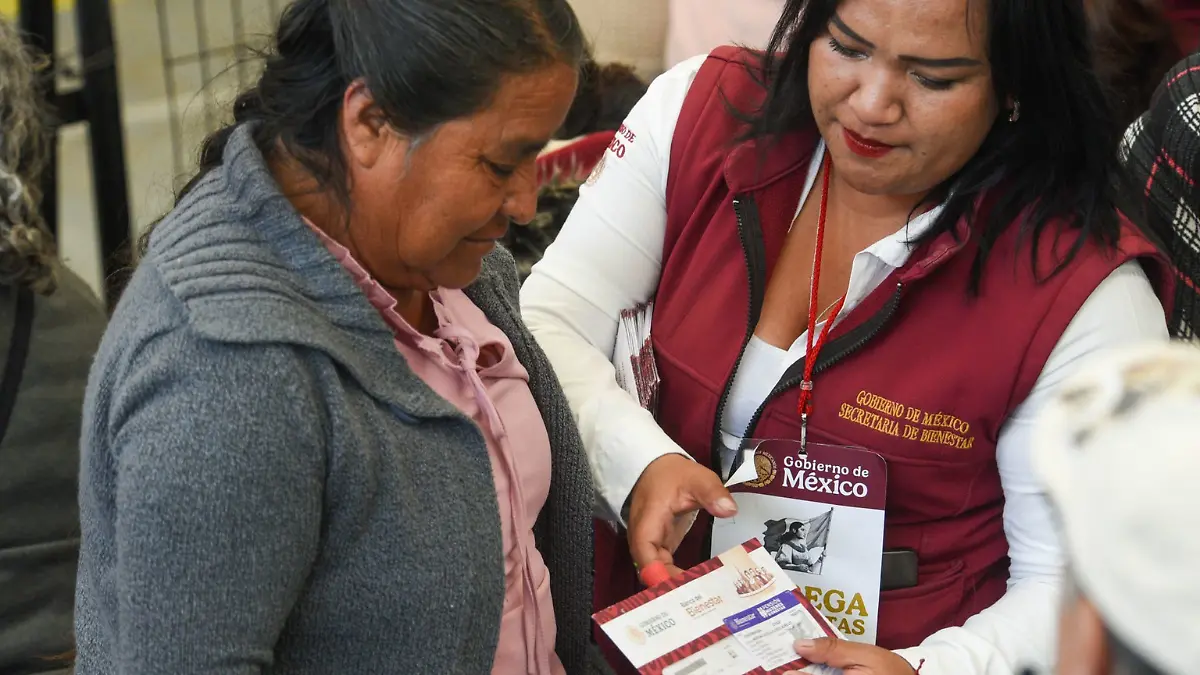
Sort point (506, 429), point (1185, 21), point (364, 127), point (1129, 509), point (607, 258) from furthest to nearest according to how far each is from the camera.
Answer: point (1185, 21) → point (607, 258) → point (506, 429) → point (364, 127) → point (1129, 509)

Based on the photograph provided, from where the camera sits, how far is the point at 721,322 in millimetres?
1676

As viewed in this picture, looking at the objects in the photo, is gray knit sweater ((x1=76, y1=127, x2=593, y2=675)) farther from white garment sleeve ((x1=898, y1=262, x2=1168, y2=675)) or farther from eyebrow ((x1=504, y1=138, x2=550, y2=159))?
white garment sleeve ((x1=898, y1=262, x2=1168, y2=675))

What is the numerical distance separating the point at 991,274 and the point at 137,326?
1.03 metres

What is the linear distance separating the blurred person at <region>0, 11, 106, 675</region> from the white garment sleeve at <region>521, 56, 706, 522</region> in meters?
0.72

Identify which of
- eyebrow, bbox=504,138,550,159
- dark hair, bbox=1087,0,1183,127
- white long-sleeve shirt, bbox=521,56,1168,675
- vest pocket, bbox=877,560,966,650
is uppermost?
eyebrow, bbox=504,138,550,159

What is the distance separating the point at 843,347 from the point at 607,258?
0.38 meters

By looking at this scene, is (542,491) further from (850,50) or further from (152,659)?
(850,50)

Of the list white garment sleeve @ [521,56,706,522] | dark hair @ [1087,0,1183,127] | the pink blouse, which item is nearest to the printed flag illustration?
white garment sleeve @ [521,56,706,522]

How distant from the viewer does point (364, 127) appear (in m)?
1.15

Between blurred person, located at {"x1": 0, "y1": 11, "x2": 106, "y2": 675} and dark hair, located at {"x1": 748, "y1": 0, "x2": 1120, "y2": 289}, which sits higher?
dark hair, located at {"x1": 748, "y1": 0, "x2": 1120, "y2": 289}

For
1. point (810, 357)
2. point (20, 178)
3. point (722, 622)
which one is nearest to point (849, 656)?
point (722, 622)

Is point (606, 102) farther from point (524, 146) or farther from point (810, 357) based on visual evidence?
point (524, 146)

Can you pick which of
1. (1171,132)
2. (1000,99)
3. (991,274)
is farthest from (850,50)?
(1171,132)

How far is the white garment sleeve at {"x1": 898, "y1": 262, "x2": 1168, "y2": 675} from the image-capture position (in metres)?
1.46
